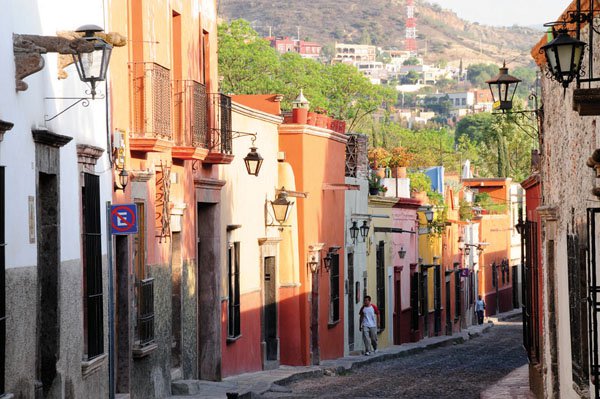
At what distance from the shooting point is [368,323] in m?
32.9

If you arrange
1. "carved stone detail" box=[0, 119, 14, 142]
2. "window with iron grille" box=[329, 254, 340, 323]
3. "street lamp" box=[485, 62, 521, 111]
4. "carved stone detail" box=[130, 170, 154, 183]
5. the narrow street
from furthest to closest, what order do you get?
"window with iron grille" box=[329, 254, 340, 323]
the narrow street
"street lamp" box=[485, 62, 521, 111]
"carved stone detail" box=[130, 170, 154, 183]
"carved stone detail" box=[0, 119, 14, 142]

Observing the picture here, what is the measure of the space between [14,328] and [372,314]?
21.8 metres

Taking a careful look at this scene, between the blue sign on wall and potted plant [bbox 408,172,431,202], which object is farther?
potted plant [bbox 408,172,431,202]

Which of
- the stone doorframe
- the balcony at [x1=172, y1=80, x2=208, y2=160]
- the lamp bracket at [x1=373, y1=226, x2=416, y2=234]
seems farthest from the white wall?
the lamp bracket at [x1=373, y1=226, x2=416, y2=234]

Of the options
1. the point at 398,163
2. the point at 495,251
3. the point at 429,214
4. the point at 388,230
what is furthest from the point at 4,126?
the point at 495,251

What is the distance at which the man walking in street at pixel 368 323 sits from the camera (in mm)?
32656

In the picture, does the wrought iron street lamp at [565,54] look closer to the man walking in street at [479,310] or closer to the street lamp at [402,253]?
the street lamp at [402,253]

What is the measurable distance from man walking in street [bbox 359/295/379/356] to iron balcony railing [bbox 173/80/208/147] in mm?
12884

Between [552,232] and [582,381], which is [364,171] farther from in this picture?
[582,381]

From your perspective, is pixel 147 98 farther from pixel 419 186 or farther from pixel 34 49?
pixel 419 186

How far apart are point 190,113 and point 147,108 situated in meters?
2.49

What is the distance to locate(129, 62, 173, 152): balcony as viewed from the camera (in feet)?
55.3

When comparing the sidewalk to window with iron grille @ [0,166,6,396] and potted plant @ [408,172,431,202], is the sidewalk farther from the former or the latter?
potted plant @ [408,172,431,202]

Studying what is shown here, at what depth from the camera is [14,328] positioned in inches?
446
